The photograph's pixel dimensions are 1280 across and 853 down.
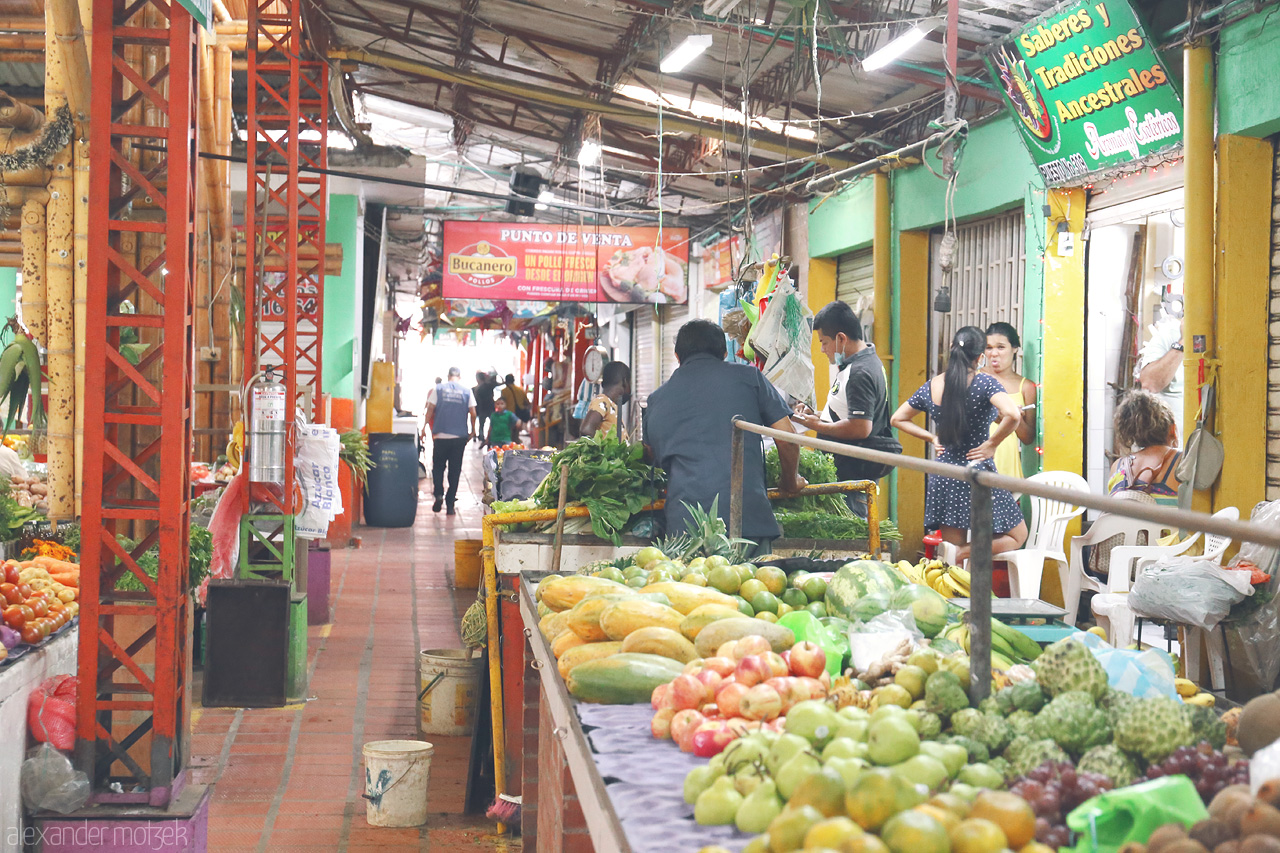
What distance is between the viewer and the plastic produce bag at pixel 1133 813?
1.64m

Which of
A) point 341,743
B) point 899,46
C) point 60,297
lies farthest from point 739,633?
point 60,297

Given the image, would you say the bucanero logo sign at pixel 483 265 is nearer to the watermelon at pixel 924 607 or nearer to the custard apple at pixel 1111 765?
the watermelon at pixel 924 607

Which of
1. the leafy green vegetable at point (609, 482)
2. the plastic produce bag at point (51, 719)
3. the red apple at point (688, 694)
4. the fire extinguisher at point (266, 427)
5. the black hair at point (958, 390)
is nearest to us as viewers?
the red apple at point (688, 694)

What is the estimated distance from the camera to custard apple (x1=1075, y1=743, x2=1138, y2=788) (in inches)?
72.6

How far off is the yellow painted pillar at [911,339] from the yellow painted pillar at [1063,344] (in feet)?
7.08

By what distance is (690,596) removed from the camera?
308cm

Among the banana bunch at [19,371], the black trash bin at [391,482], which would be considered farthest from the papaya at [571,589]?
the black trash bin at [391,482]

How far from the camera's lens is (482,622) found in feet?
18.1

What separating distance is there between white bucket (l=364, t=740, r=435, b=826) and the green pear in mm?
3197

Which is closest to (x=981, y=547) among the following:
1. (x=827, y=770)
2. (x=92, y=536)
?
(x=827, y=770)

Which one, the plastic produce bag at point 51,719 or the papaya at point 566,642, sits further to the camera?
the plastic produce bag at point 51,719

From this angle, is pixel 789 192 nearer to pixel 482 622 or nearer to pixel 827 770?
pixel 482 622

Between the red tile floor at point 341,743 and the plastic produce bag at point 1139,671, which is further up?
the plastic produce bag at point 1139,671

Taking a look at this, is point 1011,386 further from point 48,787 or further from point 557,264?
point 557,264
